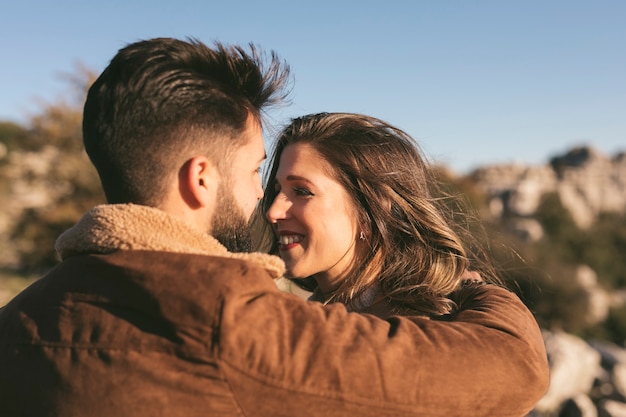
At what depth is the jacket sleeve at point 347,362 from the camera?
142 centimetres

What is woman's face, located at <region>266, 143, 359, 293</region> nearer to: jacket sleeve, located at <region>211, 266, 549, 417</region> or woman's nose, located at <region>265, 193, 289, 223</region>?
woman's nose, located at <region>265, 193, 289, 223</region>

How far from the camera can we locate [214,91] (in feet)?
6.24

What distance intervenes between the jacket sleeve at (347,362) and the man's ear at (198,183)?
1.34 feet

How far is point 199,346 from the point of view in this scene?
1405 millimetres

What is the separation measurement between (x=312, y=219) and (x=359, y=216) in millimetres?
245

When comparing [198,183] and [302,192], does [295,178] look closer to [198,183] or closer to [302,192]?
[302,192]

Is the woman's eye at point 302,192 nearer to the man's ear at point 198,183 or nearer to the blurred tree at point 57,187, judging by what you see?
the man's ear at point 198,183

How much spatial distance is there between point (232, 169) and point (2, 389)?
0.84 meters

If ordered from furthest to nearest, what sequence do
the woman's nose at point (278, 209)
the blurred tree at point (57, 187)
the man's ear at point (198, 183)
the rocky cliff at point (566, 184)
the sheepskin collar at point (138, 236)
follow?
the rocky cliff at point (566, 184), the blurred tree at point (57, 187), the woman's nose at point (278, 209), the man's ear at point (198, 183), the sheepskin collar at point (138, 236)

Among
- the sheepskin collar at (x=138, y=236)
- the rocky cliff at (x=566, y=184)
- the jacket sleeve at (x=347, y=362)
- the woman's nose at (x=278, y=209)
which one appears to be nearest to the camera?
the jacket sleeve at (x=347, y=362)

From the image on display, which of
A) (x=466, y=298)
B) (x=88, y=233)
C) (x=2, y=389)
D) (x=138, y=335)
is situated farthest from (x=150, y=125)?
(x=466, y=298)

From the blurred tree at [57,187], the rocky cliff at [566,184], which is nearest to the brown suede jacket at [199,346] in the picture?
the blurred tree at [57,187]

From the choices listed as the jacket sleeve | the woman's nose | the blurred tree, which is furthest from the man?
the blurred tree

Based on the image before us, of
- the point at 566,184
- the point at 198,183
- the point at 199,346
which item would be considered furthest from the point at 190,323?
the point at 566,184
